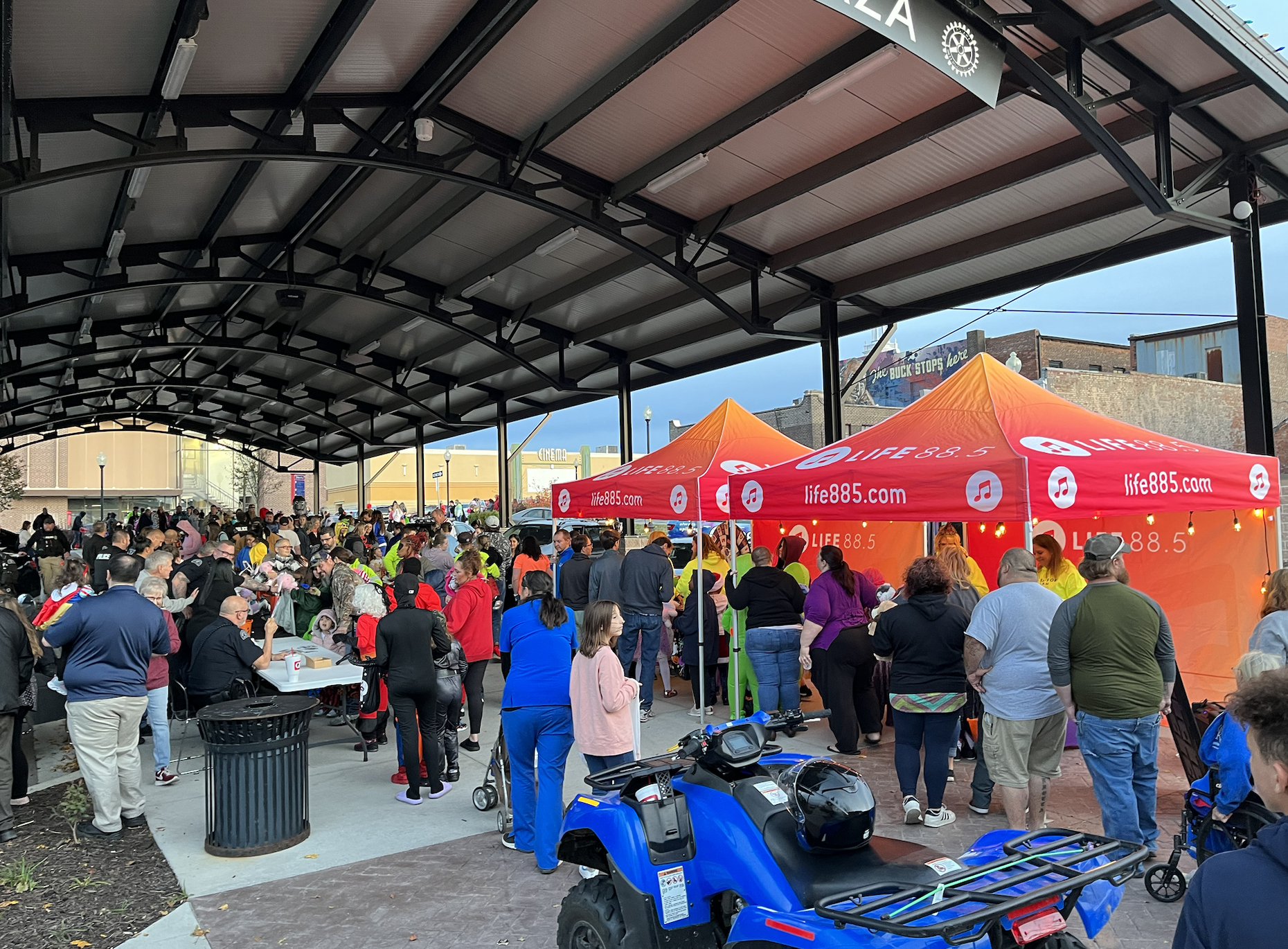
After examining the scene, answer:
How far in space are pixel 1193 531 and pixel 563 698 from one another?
6.09 metres

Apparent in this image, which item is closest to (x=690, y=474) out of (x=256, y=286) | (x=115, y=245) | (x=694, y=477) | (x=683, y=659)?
(x=694, y=477)

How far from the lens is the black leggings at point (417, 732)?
20.1ft


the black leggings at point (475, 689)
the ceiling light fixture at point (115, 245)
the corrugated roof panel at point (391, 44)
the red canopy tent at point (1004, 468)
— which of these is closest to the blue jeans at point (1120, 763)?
the red canopy tent at point (1004, 468)

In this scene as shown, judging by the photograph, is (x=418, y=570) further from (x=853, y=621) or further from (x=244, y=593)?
(x=853, y=621)

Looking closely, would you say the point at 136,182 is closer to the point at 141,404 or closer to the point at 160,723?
the point at 160,723

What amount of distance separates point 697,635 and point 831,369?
19.9 ft

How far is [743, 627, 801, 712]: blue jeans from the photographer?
305 inches

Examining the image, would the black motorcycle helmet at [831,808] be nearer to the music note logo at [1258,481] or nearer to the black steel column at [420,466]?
the music note logo at [1258,481]

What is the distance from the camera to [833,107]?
885 centimetres

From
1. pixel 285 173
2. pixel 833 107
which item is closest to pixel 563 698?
pixel 833 107

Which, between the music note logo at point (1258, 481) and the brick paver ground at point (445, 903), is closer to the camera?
the brick paver ground at point (445, 903)

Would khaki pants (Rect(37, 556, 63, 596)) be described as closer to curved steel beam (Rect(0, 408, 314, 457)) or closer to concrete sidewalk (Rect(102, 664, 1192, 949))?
concrete sidewalk (Rect(102, 664, 1192, 949))

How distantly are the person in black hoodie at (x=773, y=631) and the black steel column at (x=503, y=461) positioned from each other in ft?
51.2

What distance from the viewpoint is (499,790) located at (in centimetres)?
584
